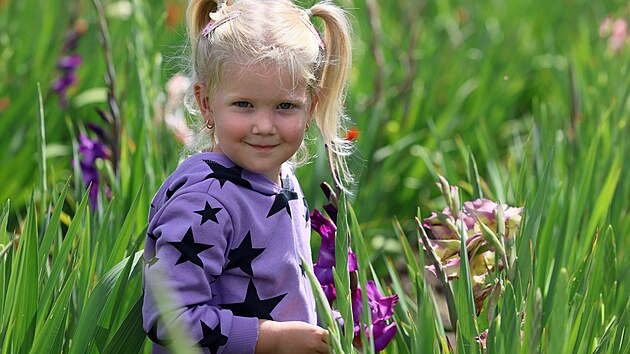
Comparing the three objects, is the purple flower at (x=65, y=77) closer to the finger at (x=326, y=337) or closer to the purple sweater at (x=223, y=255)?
the purple sweater at (x=223, y=255)

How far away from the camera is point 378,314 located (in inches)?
58.6

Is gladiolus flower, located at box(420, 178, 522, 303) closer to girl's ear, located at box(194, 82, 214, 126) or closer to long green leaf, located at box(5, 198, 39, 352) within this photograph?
girl's ear, located at box(194, 82, 214, 126)

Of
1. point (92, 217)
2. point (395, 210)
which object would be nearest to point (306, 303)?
point (92, 217)

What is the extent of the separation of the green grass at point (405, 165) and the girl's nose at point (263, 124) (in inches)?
7.2

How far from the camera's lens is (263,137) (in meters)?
1.35

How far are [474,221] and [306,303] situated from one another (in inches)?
13.1

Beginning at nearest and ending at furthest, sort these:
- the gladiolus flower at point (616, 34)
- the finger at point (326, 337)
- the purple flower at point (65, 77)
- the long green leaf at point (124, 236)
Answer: the finger at point (326, 337) → the long green leaf at point (124, 236) → the purple flower at point (65, 77) → the gladiolus flower at point (616, 34)

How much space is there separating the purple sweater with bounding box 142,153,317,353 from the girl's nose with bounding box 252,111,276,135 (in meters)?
0.08

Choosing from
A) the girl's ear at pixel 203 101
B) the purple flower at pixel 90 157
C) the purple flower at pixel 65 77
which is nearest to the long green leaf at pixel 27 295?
the girl's ear at pixel 203 101

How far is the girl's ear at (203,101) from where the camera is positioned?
4.65ft

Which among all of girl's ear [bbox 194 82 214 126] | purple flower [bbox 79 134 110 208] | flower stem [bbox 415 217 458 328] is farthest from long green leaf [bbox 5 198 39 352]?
purple flower [bbox 79 134 110 208]

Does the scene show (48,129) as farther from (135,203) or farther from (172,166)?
(135,203)

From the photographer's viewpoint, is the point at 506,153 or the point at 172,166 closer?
the point at 172,166

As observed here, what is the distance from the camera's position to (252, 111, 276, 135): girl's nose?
1331 millimetres
